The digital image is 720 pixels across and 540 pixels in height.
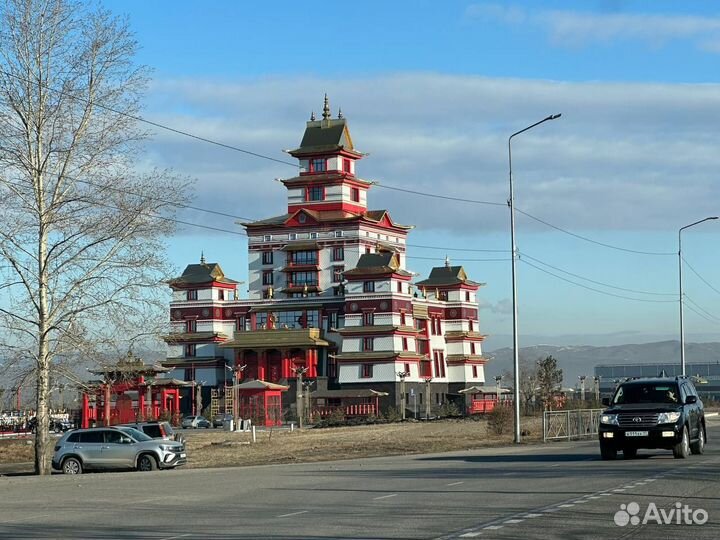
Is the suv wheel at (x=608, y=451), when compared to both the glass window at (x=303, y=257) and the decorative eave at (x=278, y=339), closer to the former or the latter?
the decorative eave at (x=278, y=339)

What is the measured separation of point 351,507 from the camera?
18656 millimetres

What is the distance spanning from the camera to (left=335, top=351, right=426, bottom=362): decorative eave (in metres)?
A: 99.3

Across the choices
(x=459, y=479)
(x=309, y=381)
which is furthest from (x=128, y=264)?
(x=309, y=381)

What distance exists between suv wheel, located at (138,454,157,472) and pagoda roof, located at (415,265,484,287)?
8228 centimetres

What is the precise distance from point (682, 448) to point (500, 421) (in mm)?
25772

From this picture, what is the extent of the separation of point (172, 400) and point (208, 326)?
18251 mm

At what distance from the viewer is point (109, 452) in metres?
34.8

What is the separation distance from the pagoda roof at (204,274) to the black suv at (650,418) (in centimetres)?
8385

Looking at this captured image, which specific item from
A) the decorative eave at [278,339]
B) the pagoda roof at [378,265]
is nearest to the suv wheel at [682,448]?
the pagoda roof at [378,265]

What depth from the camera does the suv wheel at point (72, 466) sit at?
34.9 metres

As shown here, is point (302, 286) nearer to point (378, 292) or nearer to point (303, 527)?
point (378, 292)

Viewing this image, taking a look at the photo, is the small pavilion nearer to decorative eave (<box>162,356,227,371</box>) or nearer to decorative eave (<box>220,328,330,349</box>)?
decorative eave (<box>220,328,330,349</box>)

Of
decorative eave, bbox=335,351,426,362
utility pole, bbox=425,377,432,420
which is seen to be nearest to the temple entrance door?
decorative eave, bbox=335,351,426,362

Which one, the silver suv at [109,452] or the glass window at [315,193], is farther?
the glass window at [315,193]
